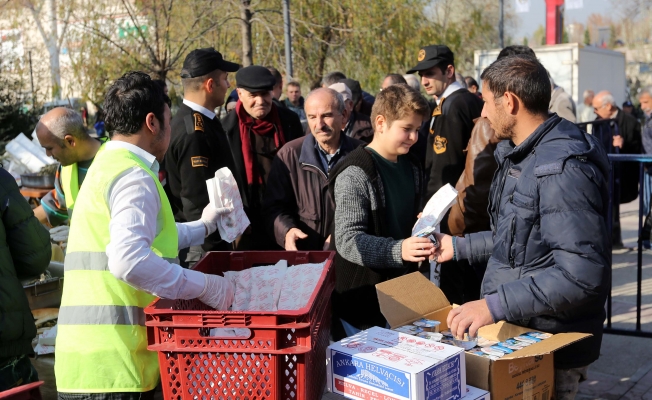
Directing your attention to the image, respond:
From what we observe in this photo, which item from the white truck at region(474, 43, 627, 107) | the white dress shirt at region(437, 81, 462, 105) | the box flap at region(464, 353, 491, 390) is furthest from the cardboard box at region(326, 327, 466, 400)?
the white truck at region(474, 43, 627, 107)

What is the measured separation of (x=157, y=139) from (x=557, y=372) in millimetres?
1835

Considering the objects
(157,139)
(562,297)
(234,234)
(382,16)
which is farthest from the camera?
(382,16)

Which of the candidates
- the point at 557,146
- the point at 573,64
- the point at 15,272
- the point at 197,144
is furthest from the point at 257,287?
the point at 573,64

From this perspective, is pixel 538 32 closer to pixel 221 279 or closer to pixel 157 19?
pixel 157 19

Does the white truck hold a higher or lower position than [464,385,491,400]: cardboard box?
higher

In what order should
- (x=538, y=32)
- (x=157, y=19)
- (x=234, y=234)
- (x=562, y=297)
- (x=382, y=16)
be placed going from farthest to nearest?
1. (x=538, y=32)
2. (x=382, y=16)
3. (x=157, y=19)
4. (x=234, y=234)
5. (x=562, y=297)

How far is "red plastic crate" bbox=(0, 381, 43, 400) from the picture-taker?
1680 millimetres

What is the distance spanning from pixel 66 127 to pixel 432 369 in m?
3.12

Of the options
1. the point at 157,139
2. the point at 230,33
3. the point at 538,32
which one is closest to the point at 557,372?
the point at 157,139

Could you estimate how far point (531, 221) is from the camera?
2.40m

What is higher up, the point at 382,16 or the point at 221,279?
the point at 382,16

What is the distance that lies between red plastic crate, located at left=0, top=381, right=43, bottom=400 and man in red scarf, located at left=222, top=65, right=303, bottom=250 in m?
3.06

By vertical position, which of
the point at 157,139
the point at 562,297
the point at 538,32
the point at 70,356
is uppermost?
the point at 538,32

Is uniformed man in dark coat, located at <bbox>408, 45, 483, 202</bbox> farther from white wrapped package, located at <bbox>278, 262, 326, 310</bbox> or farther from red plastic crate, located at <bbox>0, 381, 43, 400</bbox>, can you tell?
red plastic crate, located at <bbox>0, 381, 43, 400</bbox>
